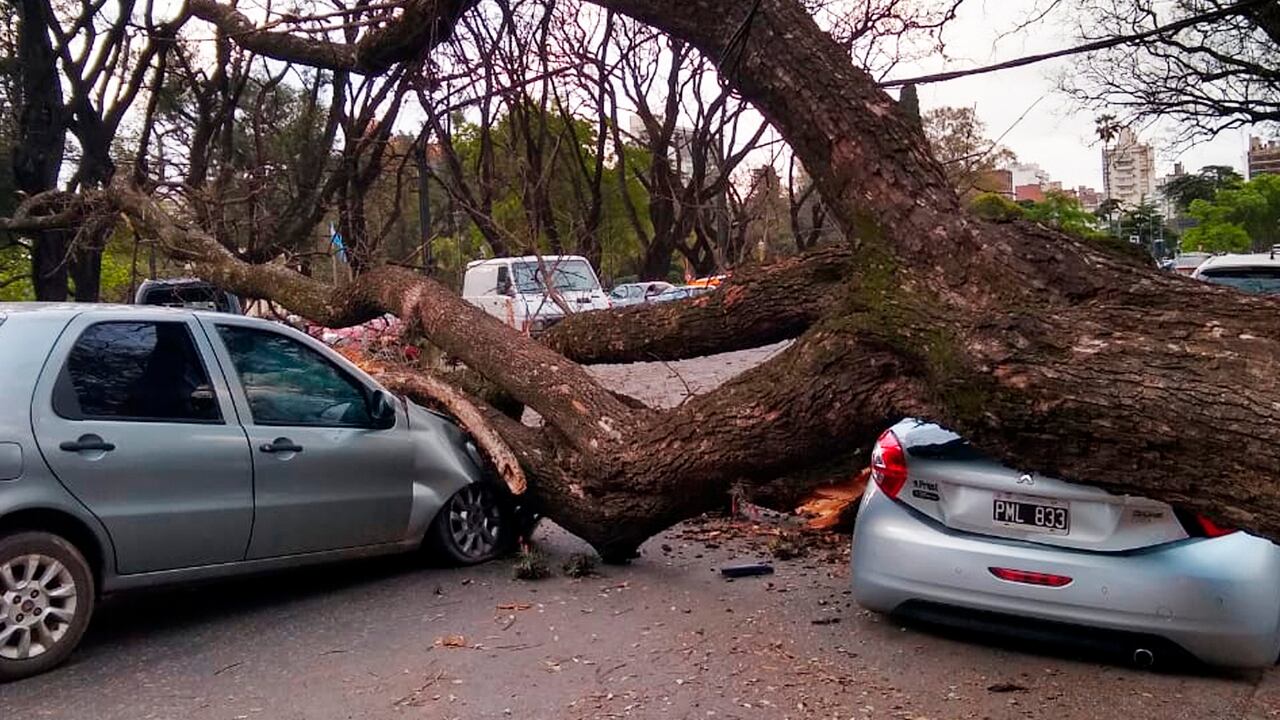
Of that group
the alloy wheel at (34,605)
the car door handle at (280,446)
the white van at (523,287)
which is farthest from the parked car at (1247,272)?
the alloy wheel at (34,605)

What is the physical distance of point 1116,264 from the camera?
4488 mm

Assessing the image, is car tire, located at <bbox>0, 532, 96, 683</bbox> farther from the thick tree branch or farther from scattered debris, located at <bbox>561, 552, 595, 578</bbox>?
the thick tree branch

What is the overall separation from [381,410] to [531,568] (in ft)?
3.95

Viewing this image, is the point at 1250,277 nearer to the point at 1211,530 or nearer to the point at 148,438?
the point at 1211,530

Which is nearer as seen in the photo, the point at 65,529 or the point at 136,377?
the point at 65,529

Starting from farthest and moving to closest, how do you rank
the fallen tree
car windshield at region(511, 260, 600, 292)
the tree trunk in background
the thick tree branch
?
the tree trunk in background < car windshield at region(511, 260, 600, 292) < the thick tree branch < the fallen tree

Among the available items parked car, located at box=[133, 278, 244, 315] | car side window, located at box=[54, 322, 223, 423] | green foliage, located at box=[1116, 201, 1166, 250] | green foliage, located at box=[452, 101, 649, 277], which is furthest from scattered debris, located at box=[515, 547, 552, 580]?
green foliage, located at box=[1116, 201, 1166, 250]

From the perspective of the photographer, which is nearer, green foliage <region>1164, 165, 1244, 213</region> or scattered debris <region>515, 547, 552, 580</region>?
scattered debris <region>515, 547, 552, 580</region>

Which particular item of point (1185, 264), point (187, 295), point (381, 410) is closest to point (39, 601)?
point (381, 410)

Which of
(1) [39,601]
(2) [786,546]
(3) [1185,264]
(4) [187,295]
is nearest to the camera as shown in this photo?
(1) [39,601]

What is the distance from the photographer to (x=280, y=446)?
5.43m

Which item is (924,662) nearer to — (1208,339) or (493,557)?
(1208,339)

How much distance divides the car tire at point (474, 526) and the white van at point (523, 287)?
537 cm

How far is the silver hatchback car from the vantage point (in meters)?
4.52
